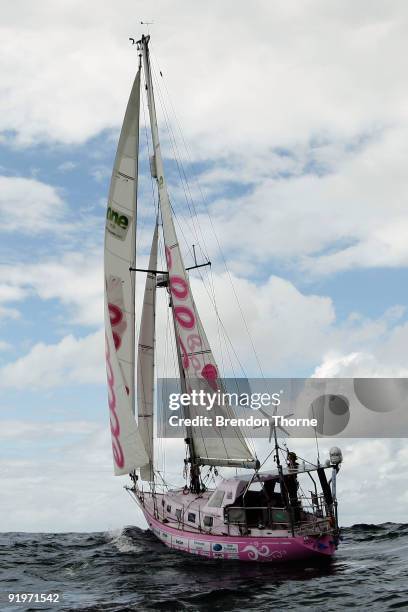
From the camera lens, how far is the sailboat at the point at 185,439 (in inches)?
984

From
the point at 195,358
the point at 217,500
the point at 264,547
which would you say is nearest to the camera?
the point at 264,547

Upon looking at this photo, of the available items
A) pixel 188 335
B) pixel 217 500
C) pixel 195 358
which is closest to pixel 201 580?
pixel 217 500

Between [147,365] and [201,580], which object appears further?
[147,365]

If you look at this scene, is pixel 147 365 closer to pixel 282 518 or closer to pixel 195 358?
pixel 195 358

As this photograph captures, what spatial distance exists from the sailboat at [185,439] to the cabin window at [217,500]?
5 cm

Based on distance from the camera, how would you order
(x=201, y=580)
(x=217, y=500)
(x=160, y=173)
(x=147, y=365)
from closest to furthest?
(x=201, y=580), (x=217, y=500), (x=160, y=173), (x=147, y=365)

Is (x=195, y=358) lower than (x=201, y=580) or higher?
higher

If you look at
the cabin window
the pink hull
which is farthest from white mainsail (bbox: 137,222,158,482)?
the pink hull

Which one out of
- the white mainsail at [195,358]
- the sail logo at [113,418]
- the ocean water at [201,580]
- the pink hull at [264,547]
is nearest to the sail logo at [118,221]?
the white mainsail at [195,358]

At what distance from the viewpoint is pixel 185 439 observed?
31750mm

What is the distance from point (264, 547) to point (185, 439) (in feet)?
28.0

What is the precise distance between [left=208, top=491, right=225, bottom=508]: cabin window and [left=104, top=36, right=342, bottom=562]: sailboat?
45 mm

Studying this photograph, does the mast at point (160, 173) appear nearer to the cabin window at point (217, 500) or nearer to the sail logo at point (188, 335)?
the sail logo at point (188, 335)

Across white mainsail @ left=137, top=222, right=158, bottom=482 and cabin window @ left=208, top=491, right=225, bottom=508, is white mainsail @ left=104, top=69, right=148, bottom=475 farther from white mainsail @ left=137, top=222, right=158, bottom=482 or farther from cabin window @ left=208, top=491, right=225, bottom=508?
cabin window @ left=208, top=491, right=225, bottom=508
